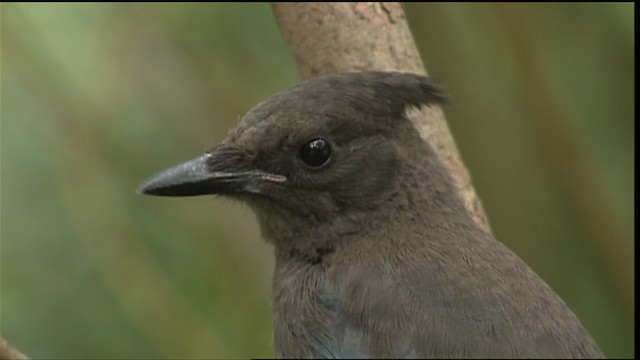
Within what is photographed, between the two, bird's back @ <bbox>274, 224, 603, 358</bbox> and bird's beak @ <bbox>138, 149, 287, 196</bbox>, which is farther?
bird's beak @ <bbox>138, 149, 287, 196</bbox>

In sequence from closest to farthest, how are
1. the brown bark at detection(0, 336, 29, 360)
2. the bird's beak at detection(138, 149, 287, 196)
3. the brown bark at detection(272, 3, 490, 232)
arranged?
1. the brown bark at detection(0, 336, 29, 360)
2. the bird's beak at detection(138, 149, 287, 196)
3. the brown bark at detection(272, 3, 490, 232)

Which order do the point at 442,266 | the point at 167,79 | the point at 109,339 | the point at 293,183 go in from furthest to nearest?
the point at 167,79
the point at 109,339
the point at 293,183
the point at 442,266

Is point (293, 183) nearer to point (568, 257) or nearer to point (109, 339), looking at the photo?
point (109, 339)

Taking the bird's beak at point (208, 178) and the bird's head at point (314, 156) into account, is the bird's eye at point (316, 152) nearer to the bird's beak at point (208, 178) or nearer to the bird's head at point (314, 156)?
the bird's head at point (314, 156)

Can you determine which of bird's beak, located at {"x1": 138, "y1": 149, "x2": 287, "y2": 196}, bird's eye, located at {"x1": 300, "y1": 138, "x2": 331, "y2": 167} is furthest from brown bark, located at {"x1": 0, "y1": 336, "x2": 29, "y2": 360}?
bird's eye, located at {"x1": 300, "y1": 138, "x2": 331, "y2": 167}

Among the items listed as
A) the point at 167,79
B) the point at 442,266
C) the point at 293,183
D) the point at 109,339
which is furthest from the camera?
the point at 167,79

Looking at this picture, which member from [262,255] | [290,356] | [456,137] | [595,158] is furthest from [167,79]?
[290,356]

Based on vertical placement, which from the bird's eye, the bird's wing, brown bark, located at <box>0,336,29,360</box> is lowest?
the bird's wing

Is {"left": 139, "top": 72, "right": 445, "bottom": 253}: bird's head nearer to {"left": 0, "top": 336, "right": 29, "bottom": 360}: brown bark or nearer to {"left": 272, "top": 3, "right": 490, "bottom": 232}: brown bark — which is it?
{"left": 272, "top": 3, "right": 490, "bottom": 232}: brown bark
